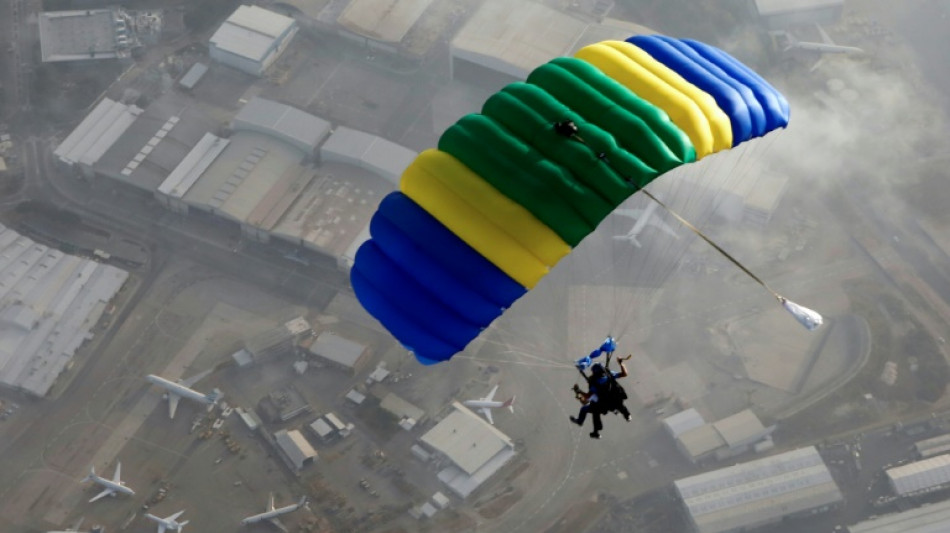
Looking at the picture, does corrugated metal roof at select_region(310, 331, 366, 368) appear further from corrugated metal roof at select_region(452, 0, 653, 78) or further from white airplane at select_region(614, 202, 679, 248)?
corrugated metal roof at select_region(452, 0, 653, 78)

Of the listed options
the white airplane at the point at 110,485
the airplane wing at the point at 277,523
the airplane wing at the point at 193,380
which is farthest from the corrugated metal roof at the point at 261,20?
the airplane wing at the point at 277,523

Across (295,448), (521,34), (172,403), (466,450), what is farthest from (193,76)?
(466,450)

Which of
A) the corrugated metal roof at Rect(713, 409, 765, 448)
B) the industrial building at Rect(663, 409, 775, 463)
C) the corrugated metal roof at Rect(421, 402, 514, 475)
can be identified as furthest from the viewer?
the corrugated metal roof at Rect(713, 409, 765, 448)

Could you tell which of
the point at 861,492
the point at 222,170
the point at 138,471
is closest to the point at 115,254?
the point at 222,170

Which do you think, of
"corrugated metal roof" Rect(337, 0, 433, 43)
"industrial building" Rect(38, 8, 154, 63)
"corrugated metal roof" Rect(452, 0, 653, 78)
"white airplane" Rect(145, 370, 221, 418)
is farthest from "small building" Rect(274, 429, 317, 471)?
"industrial building" Rect(38, 8, 154, 63)

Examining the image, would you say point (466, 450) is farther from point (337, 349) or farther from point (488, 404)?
point (337, 349)

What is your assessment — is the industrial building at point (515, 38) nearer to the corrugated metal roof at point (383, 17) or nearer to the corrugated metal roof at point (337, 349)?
the corrugated metal roof at point (383, 17)
